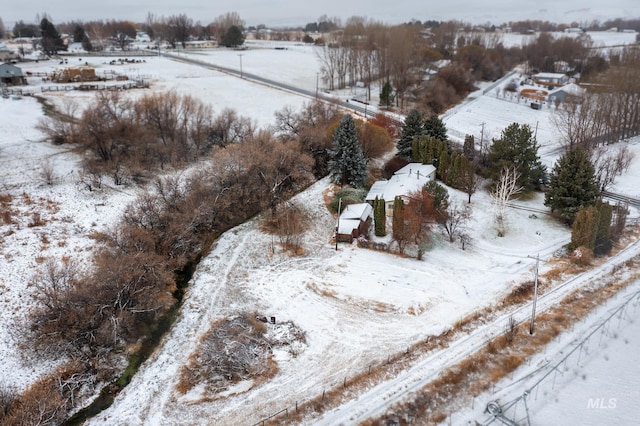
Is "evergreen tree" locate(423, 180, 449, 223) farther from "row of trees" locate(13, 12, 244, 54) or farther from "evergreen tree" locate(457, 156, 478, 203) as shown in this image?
"row of trees" locate(13, 12, 244, 54)

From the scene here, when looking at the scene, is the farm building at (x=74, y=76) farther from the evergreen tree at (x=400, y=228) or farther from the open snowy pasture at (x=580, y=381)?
the open snowy pasture at (x=580, y=381)

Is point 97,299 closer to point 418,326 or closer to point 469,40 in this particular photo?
point 418,326

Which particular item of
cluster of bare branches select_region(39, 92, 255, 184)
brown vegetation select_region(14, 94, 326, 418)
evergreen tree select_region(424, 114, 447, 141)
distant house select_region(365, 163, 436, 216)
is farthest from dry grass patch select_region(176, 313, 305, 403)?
evergreen tree select_region(424, 114, 447, 141)

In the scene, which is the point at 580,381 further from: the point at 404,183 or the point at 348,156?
the point at 348,156

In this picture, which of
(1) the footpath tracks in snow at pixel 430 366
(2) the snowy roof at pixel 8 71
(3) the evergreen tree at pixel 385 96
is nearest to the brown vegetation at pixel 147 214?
(1) the footpath tracks in snow at pixel 430 366

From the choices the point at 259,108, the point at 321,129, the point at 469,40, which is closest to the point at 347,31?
the point at 259,108

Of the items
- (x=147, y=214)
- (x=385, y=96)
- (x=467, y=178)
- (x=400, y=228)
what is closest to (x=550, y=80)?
(x=385, y=96)
